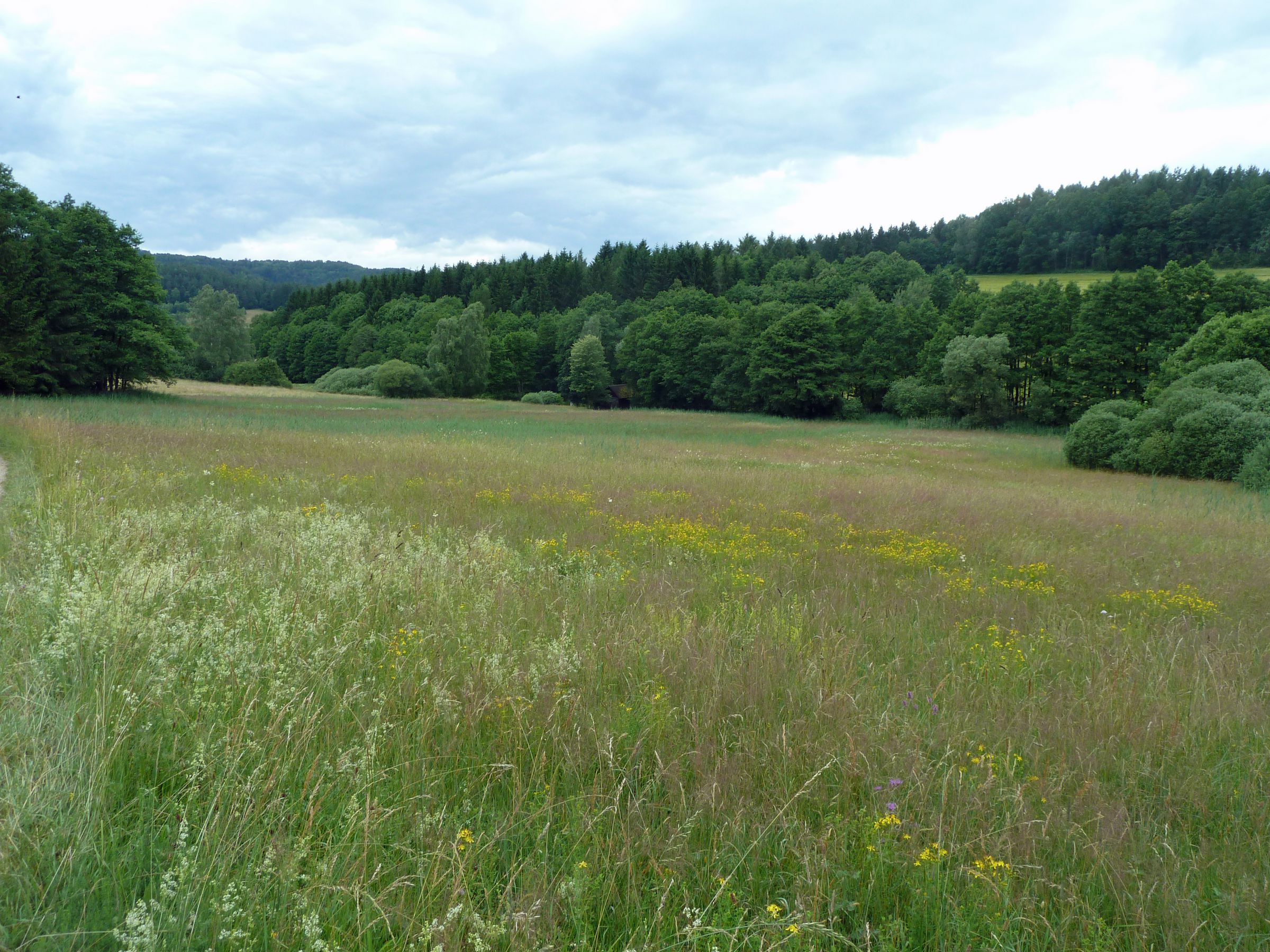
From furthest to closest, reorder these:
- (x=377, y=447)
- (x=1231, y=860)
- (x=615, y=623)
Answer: (x=377, y=447)
(x=615, y=623)
(x=1231, y=860)

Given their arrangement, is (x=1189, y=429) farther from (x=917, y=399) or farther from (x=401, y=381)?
(x=401, y=381)

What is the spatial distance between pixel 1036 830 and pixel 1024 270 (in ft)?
387

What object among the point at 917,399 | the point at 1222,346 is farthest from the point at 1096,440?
the point at 917,399

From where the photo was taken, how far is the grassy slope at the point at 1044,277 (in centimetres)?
8125

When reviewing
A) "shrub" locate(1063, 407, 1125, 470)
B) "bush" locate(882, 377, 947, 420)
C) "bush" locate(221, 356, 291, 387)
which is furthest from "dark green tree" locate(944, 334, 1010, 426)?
"bush" locate(221, 356, 291, 387)

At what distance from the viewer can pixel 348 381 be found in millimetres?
93062

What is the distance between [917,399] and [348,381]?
72.8 meters

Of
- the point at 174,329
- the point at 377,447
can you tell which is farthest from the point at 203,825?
the point at 174,329

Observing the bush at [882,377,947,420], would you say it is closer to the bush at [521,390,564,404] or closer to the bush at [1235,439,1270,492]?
the bush at [1235,439,1270,492]

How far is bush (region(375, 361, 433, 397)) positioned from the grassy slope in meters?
68.2

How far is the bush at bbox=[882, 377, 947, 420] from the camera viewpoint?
182 feet

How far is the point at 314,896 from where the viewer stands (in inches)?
91.3

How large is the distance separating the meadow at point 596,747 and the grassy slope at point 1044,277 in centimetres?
8698

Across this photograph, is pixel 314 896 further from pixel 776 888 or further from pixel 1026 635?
pixel 1026 635
